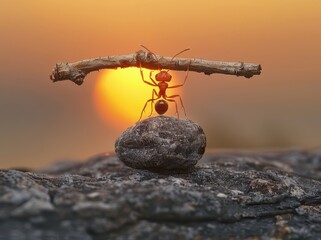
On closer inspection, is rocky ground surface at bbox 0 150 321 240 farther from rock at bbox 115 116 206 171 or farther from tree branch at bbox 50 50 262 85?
tree branch at bbox 50 50 262 85

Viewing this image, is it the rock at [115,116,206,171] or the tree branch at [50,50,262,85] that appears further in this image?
the tree branch at [50,50,262,85]

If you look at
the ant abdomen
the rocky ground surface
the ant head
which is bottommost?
the rocky ground surface

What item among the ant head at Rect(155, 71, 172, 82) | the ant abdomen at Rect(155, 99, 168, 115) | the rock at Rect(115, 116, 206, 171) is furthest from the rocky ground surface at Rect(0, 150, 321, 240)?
the ant head at Rect(155, 71, 172, 82)

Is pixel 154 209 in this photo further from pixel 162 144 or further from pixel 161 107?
pixel 161 107

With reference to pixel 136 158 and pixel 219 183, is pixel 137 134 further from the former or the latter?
pixel 219 183

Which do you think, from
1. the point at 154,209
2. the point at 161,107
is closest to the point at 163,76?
the point at 161,107

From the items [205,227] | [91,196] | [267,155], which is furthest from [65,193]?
[267,155]

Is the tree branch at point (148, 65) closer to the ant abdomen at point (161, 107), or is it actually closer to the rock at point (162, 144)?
the ant abdomen at point (161, 107)
